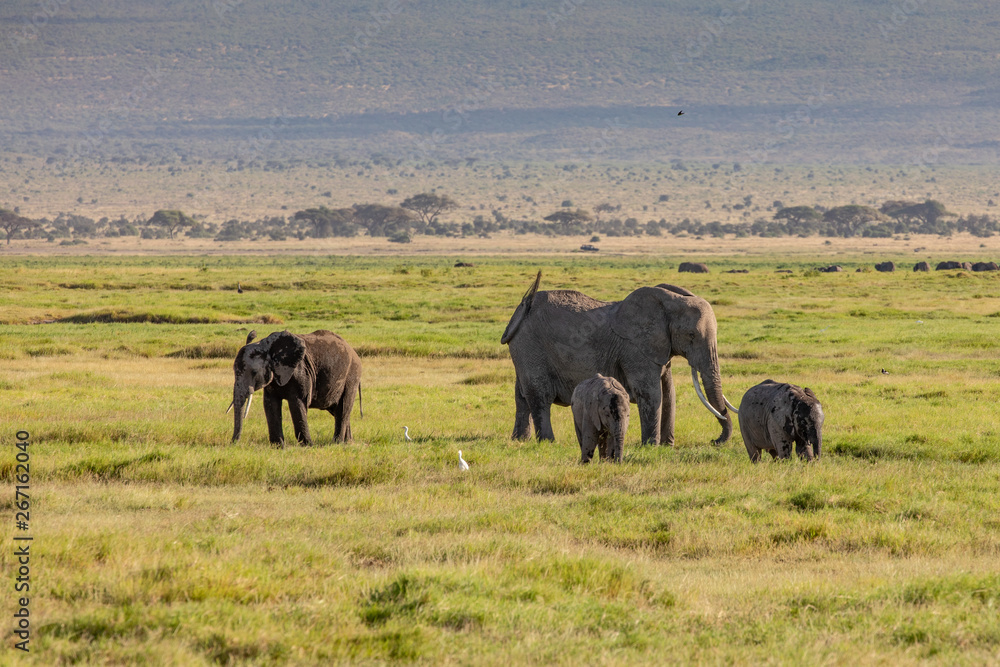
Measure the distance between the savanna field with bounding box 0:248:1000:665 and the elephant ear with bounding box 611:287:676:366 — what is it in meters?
1.47

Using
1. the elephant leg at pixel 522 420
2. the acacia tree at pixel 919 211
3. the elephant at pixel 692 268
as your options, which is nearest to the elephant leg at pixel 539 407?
the elephant leg at pixel 522 420

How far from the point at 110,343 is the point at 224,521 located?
22123 millimetres

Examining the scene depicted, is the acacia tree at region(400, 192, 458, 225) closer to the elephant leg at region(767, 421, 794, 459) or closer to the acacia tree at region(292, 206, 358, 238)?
the acacia tree at region(292, 206, 358, 238)

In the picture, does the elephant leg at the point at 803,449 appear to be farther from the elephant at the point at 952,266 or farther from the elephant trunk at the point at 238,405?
the elephant at the point at 952,266

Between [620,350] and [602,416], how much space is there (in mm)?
2538

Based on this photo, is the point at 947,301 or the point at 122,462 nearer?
the point at 122,462

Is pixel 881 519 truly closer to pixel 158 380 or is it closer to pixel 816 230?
pixel 158 380

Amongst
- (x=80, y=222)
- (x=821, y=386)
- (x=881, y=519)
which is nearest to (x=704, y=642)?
(x=881, y=519)

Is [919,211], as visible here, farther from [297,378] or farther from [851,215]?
[297,378]

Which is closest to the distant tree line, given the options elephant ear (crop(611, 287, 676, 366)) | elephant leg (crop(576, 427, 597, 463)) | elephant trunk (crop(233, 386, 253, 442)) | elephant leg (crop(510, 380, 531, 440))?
elephant leg (crop(510, 380, 531, 440))

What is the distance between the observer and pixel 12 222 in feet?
414

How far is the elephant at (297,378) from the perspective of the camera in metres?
14.7

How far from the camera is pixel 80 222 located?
152 meters

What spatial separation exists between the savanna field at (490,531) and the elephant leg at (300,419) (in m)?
0.73
